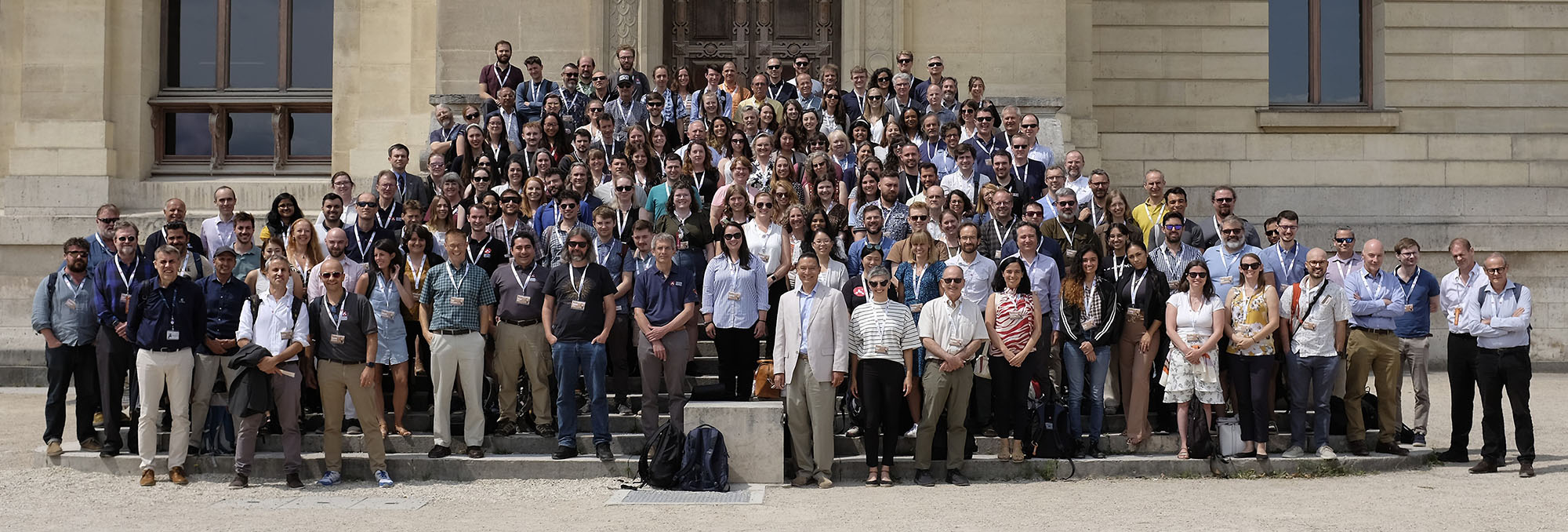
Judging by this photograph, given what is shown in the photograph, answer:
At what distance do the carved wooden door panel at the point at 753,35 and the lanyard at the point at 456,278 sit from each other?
7.97 metres

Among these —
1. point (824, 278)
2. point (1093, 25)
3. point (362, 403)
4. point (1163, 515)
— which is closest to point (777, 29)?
point (1093, 25)

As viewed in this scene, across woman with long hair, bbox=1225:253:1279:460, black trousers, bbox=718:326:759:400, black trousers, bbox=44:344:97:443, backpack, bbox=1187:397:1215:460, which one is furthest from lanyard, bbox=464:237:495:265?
woman with long hair, bbox=1225:253:1279:460

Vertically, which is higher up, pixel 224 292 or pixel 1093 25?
pixel 1093 25

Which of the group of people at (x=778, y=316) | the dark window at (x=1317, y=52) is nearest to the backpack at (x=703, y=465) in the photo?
the group of people at (x=778, y=316)

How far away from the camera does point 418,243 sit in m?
10.9

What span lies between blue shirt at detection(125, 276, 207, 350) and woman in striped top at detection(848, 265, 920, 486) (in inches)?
186

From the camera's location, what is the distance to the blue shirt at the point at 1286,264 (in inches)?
440

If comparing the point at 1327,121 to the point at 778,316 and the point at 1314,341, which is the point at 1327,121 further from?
the point at 778,316

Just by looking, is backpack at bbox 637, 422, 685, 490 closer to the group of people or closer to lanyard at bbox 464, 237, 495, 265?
the group of people

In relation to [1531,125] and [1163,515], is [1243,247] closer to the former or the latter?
[1163,515]

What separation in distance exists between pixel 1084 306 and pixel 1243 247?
1.54 meters

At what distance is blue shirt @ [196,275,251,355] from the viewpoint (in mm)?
10117

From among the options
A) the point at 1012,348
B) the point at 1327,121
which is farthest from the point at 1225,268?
the point at 1327,121

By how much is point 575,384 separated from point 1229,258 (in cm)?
523
